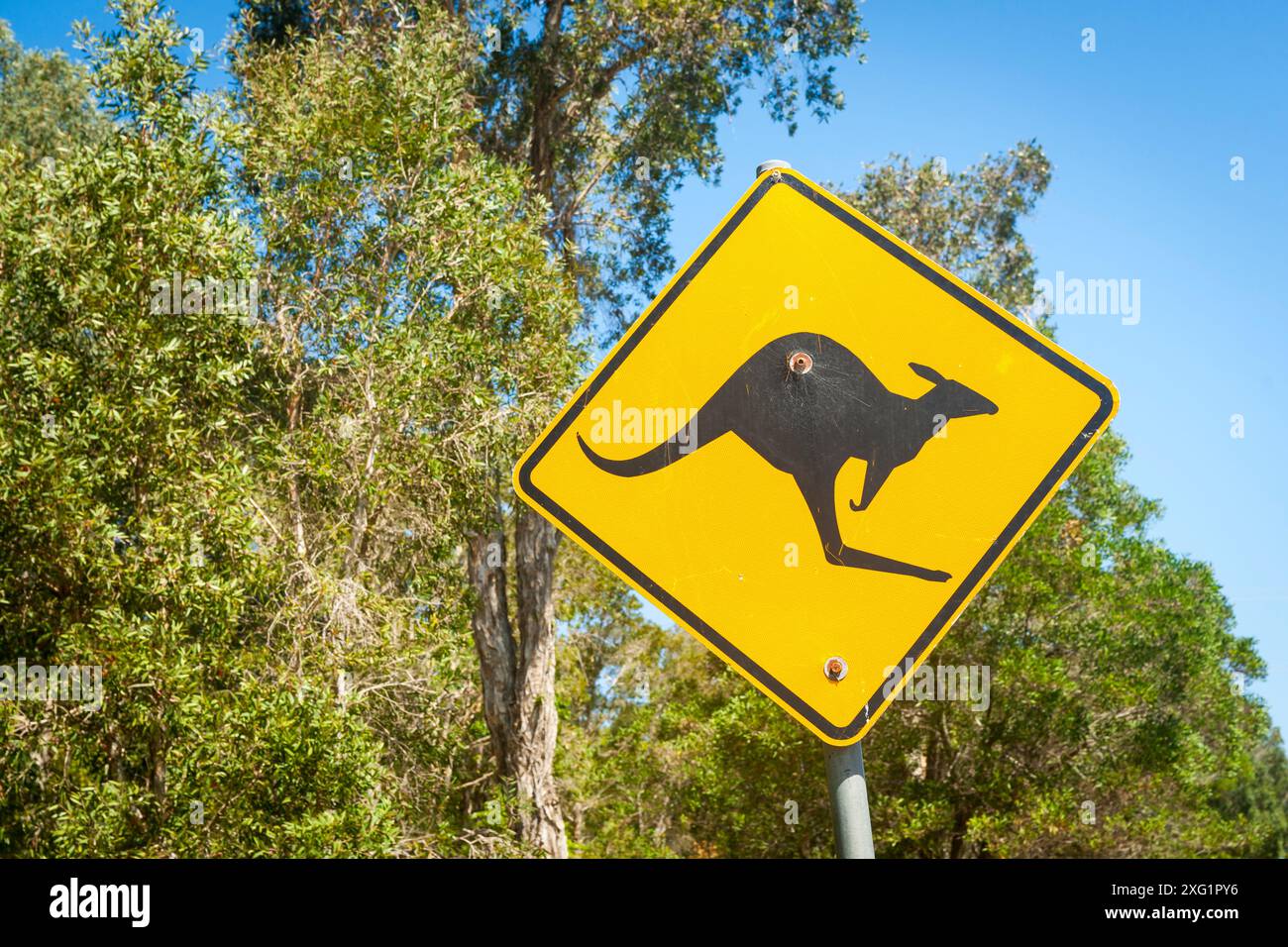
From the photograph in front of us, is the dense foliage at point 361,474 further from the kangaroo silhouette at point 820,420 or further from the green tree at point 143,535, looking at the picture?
the kangaroo silhouette at point 820,420

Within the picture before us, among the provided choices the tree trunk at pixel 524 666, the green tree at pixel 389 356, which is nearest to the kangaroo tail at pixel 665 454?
the green tree at pixel 389 356

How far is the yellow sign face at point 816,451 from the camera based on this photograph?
2.08 m

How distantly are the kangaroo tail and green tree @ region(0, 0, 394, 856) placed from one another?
5.63 meters

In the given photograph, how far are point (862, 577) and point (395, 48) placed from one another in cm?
952

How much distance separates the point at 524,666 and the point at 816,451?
14.0m

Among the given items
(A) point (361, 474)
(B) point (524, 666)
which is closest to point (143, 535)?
(A) point (361, 474)

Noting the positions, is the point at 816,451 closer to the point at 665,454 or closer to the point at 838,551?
the point at 838,551

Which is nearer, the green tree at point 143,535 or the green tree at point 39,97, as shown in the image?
the green tree at point 143,535

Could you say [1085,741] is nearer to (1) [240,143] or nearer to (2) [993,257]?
(2) [993,257]

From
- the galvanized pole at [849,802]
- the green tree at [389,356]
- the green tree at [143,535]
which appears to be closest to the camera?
the galvanized pole at [849,802]

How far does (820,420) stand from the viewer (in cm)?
217

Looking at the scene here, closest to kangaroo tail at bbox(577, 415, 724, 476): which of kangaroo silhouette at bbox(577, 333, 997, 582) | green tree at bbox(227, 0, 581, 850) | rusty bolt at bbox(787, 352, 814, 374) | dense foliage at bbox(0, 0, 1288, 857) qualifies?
kangaroo silhouette at bbox(577, 333, 997, 582)

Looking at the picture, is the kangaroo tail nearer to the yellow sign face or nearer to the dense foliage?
the yellow sign face
